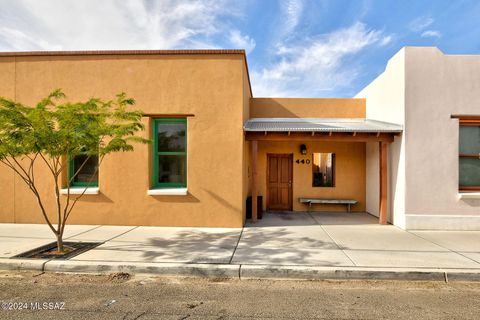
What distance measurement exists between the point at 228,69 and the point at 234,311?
624 centimetres

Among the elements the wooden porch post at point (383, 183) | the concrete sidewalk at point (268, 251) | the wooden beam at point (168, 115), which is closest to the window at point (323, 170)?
the wooden porch post at point (383, 183)

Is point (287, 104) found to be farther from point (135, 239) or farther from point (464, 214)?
point (135, 239)

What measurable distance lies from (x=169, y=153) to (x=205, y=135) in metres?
1.31

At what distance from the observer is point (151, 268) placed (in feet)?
14.7

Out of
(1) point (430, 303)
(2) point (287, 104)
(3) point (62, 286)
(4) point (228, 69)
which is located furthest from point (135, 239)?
(2) point (287, 104)

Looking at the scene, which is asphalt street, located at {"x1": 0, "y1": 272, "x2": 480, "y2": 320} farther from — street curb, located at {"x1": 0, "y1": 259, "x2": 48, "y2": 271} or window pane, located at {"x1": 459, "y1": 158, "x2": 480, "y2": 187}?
window pane, located at {"x1": 459, "y1": 158, "x2": 480, "y2": 187}

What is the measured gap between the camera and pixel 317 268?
4418 millimetres

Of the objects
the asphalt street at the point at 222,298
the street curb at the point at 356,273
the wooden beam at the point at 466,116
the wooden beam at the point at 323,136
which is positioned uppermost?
the wooden beam at the point at 466,116

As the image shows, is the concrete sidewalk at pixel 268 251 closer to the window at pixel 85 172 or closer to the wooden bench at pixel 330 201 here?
the window at pixel 85 172

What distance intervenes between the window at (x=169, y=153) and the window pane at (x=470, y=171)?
853cm

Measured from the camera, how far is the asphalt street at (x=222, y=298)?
3277mm

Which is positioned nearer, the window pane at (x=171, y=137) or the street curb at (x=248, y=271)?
the street curb at (x=248, y=271)

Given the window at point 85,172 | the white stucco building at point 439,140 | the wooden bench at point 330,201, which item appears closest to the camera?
the white stucco building at point 439,140

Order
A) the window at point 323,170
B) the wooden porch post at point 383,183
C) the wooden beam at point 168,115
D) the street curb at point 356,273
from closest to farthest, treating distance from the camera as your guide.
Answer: the street curb at point 356,273
the wooden beam at point 168,115
the wooden porch post at point 383,183
the window at point 323,170
